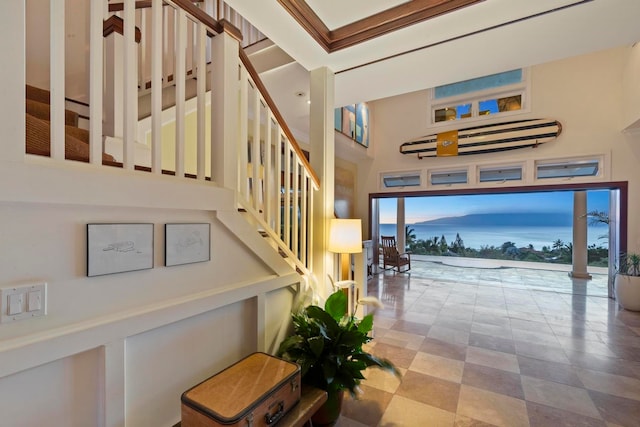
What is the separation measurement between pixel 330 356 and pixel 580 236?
739cm

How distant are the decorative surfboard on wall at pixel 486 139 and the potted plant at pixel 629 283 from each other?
2450 millimetres

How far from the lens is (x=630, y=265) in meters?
4.51

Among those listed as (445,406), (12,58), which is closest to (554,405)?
(445,406)

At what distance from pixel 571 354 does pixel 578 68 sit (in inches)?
209

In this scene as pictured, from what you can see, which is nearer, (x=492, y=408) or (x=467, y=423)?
(x=467, y=423)

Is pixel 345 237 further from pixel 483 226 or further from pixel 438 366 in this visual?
pixel 483 226

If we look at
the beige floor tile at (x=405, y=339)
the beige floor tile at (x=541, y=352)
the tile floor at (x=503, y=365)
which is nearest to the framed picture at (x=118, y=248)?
the tile floor at (x=503, y=365)

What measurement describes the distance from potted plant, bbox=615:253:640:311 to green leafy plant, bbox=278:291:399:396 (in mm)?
4896

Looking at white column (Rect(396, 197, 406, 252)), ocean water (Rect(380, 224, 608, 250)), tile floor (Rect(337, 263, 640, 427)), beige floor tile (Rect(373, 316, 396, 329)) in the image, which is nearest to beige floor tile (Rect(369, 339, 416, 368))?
tile floor (Rect(337, 263, 640, 427))

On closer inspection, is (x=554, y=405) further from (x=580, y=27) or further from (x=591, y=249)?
(x=591, y=249)

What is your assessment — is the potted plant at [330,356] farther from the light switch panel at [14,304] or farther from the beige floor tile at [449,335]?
the beige floor tile at [449,335]

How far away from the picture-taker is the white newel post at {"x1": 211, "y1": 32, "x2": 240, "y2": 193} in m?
1.70

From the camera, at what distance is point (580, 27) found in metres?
2.17

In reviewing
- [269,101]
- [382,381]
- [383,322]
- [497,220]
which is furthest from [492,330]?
[497,220]
